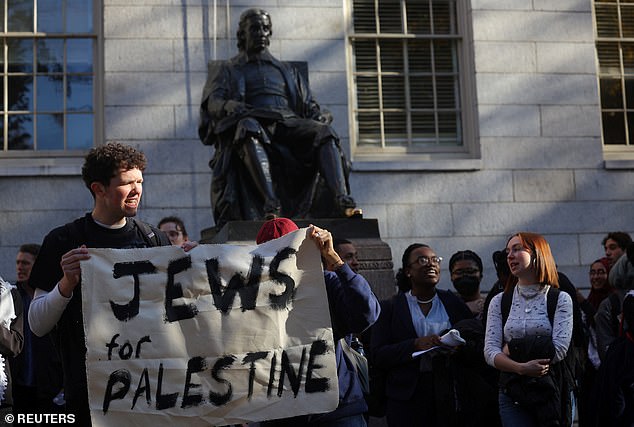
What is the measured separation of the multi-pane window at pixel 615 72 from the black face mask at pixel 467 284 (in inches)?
259

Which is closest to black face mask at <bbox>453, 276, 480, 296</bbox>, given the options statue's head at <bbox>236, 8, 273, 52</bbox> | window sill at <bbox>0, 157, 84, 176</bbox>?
statue's head at <bbox>236, 8, 273, 52</bbox>

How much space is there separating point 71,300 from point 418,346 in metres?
2.79

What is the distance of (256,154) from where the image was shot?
29.7 feet

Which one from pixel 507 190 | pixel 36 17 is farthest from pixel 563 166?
pixel 36 17

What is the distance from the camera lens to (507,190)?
13.0m

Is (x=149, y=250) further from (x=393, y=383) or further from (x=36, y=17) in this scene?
(x=36, y=17)

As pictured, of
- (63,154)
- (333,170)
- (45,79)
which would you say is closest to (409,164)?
(333,170)

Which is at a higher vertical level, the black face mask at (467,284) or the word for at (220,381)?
the black face mask at (467,284)

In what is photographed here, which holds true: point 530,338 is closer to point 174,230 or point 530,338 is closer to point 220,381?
point 220,381

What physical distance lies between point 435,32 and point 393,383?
26.2 feet

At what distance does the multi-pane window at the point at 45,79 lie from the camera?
41.5 feet

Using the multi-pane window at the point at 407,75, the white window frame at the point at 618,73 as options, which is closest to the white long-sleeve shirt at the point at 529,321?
the multi-pane window at the point at 407,75

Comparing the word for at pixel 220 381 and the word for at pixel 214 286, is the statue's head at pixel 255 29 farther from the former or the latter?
the word for at pixel 220 381

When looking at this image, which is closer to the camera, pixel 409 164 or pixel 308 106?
pixel 308 106
